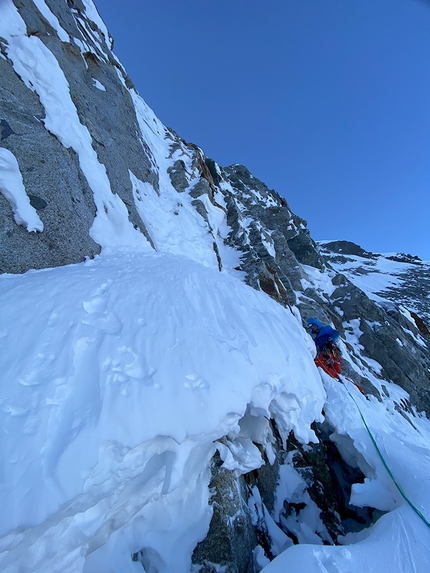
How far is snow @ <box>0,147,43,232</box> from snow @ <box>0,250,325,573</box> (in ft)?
3.22

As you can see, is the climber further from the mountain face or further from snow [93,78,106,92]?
snow [93,78,106,92]

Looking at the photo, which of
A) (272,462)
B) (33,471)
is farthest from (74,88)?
(272,462)

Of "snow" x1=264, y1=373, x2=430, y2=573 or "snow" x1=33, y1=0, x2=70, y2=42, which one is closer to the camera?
"snow" x1=264, y1=373, x2=430, y2=573

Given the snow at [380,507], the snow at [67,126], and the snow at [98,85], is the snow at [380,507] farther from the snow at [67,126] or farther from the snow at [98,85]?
the snow at [98,85]

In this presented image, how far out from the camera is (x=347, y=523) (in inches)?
132

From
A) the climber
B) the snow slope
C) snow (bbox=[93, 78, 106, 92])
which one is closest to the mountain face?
snow (bbox=[93, 78, 106, 92])

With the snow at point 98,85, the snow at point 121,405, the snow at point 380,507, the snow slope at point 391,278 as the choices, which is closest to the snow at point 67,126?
the snow at point 121,405

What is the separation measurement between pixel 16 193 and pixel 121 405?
159 inches

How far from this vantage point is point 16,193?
3.92 metres

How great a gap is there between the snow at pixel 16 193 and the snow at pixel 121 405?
3.22 ft

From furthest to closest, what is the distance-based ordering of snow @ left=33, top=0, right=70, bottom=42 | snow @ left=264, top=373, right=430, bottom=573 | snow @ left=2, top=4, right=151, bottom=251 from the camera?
snow @ left=33, top=0, right=70, bottom=42, snow @ left=2, top=4, right=151, bottom=251, snow @ left=264, top=373, right=430, bottom=573

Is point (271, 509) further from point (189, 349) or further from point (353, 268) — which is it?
point (353, 268)

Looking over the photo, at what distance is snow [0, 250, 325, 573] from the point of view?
66.1 inches

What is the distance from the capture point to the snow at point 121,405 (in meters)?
1.68
